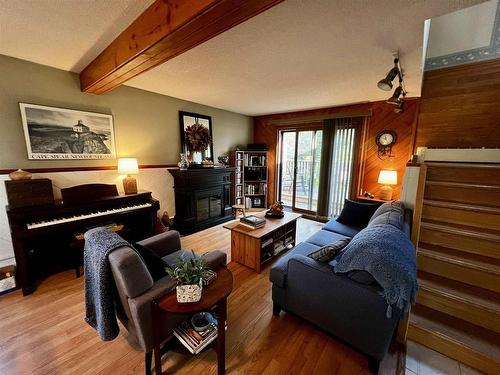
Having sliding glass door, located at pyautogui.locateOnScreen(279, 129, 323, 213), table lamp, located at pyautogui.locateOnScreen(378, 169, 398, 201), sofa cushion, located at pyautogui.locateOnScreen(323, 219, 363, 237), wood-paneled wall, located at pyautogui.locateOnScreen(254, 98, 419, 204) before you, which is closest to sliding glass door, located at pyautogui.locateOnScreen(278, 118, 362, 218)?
sliding glass door, located at pyautogui.locateOnScreen(279, 129, 323, 213)

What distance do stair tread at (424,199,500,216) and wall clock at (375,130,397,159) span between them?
179 centimetres

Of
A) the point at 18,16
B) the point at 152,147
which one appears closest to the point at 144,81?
the point at 152,147

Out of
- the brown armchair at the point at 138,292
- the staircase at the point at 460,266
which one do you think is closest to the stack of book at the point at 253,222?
the brown armchair at the point at 138,292

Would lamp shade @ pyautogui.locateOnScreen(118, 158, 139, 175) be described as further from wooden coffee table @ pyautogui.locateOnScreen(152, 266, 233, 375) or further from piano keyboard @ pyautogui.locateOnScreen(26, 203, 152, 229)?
wooden coffee table @ pyautogui.locateOnScreen(152, 266, 233, 375)

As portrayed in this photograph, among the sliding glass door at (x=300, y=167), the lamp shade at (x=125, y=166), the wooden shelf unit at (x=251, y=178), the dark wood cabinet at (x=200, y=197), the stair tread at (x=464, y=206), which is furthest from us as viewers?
the wooden shelf unit at (x=251, y=178)

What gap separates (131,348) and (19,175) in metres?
2.04

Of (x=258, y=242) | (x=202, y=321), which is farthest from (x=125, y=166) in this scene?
(x=202, y=321)

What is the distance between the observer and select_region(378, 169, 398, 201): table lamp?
3.45m

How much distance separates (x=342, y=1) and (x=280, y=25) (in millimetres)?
430

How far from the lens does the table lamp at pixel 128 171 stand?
281cm

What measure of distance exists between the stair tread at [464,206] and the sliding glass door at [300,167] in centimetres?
255

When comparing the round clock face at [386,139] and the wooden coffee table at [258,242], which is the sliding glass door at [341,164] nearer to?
the round clock face at [386,139]

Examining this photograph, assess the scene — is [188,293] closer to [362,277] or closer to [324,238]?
[362,277]

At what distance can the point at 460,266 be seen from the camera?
1.81 m
